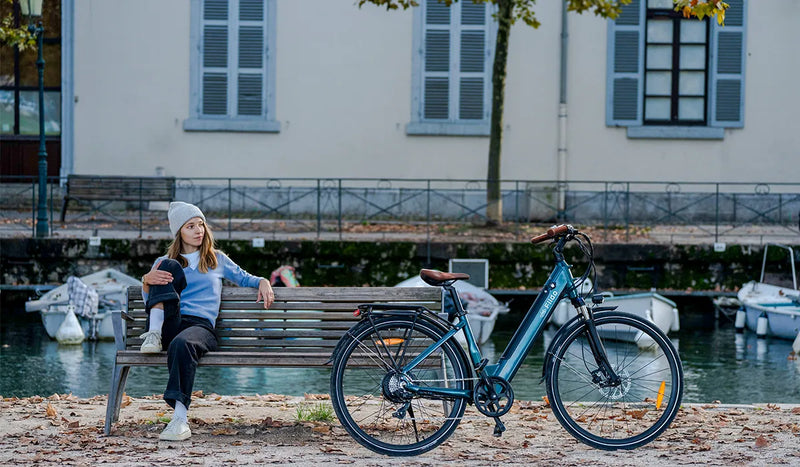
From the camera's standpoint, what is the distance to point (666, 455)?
5.25 meters

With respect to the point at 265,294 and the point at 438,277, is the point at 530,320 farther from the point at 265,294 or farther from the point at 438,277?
the point at 265,294

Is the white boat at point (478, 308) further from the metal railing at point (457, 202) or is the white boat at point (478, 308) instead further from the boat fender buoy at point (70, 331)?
the metal railing at point (457, 202)

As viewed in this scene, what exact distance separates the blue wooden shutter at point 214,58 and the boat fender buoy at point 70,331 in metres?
6.80

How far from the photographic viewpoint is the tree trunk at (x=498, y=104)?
15.2 meters

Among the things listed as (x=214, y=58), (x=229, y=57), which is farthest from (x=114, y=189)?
(x=229, y=57)

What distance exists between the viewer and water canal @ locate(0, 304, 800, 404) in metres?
9.12

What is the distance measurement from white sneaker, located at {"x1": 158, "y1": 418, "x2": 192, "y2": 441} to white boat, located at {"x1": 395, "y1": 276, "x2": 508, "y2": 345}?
6431 mm

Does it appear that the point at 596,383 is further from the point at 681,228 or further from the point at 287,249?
the point at 681,228

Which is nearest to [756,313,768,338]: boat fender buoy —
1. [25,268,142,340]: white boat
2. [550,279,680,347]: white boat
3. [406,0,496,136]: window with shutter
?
[550,279,680,347]: white boat

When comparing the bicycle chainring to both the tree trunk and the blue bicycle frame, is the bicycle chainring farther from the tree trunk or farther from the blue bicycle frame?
the tree trunk

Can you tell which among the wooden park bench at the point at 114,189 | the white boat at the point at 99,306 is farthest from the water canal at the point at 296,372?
the wooden park bench at the point at 114,189

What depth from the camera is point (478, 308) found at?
12500 mm

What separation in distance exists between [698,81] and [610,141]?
1728 millimetres

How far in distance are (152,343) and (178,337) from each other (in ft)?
0.55
